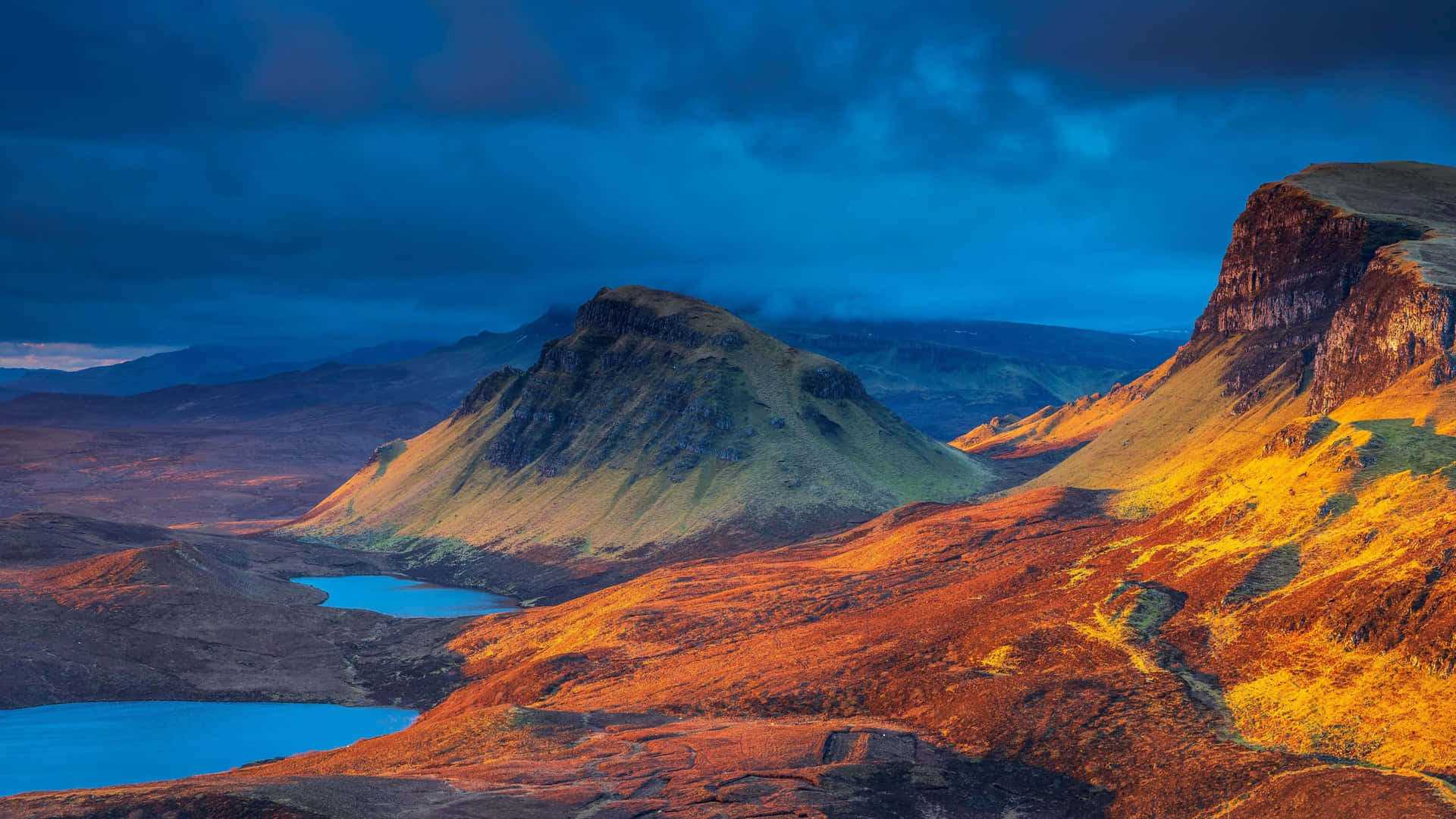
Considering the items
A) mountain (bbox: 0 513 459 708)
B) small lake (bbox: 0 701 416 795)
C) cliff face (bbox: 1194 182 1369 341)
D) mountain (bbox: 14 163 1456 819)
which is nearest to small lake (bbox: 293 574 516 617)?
mountain (bbox: 0 513 459 708)

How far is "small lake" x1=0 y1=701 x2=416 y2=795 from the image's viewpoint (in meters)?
93.9

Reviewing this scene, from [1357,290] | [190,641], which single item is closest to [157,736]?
[190,641]

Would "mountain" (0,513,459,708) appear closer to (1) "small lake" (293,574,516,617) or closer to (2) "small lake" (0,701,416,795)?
(2) "small lake" (0,701,416,795)

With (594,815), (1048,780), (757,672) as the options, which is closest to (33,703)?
(757,672)

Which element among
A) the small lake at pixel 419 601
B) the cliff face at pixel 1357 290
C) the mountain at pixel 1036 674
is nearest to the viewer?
the mountain at pixel 1036 674

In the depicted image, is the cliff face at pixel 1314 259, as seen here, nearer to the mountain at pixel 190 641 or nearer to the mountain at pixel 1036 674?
the mountain at pixel 1036 674

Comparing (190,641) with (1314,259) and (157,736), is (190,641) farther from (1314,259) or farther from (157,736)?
(1314,259)

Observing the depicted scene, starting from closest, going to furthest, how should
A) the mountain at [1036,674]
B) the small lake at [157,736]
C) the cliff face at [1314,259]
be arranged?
1. the mountain at [1036,674]
2. the small lake at [157,736]
3. the cliff face at [1314,259]

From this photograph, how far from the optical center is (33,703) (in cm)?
11219

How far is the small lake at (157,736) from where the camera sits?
308 feet

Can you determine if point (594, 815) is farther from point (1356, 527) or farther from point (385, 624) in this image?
point (385, 624)

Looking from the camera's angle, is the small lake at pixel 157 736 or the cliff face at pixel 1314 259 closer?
the small lake at pixel 157 736

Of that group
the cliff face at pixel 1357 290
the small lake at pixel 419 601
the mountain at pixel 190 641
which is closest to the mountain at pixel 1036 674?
the cliff face at pixel 1357 290

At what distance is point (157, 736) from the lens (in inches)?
4161
